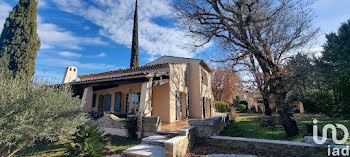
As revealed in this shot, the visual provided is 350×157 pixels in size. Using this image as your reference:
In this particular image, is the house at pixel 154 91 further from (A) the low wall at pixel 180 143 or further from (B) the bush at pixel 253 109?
(B) the bush at pixel 253 109

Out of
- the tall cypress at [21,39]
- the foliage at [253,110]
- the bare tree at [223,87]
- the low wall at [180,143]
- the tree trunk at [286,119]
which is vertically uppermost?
the tall cypress at [21,39]

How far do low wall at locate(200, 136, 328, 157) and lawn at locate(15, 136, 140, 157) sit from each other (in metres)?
3.87

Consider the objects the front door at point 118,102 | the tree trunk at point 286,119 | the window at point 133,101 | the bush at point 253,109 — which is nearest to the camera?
the tree trunk at point 286,119

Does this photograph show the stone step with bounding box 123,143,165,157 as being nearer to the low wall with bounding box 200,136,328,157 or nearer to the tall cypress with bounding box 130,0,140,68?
the low wall with bounding box 200,136,328,157

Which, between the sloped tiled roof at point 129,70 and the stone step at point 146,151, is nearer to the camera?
the stone step at point 146,151

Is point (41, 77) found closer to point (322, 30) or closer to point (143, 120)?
point (143, 120)

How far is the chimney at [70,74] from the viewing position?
1712 cm

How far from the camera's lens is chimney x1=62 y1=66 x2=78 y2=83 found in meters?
17.1

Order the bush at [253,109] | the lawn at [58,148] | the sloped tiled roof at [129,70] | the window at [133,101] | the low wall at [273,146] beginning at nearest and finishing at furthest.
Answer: the low wall at [273,146], the lawn at [58,148], the window at [133,101], the sloped tiled roof at [129,70], the bush at [253,109]

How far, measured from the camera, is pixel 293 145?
5023 mm

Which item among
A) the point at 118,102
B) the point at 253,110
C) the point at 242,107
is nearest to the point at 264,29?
the point at 118,102

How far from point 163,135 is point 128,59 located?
71.8ft

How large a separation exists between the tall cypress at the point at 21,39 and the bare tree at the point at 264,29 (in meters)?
21.9

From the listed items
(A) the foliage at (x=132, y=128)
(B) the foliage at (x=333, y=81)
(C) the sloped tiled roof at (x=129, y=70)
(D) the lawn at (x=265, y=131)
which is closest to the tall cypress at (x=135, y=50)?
A: (C) the sloped tiled roof at (x=129, y=70)
